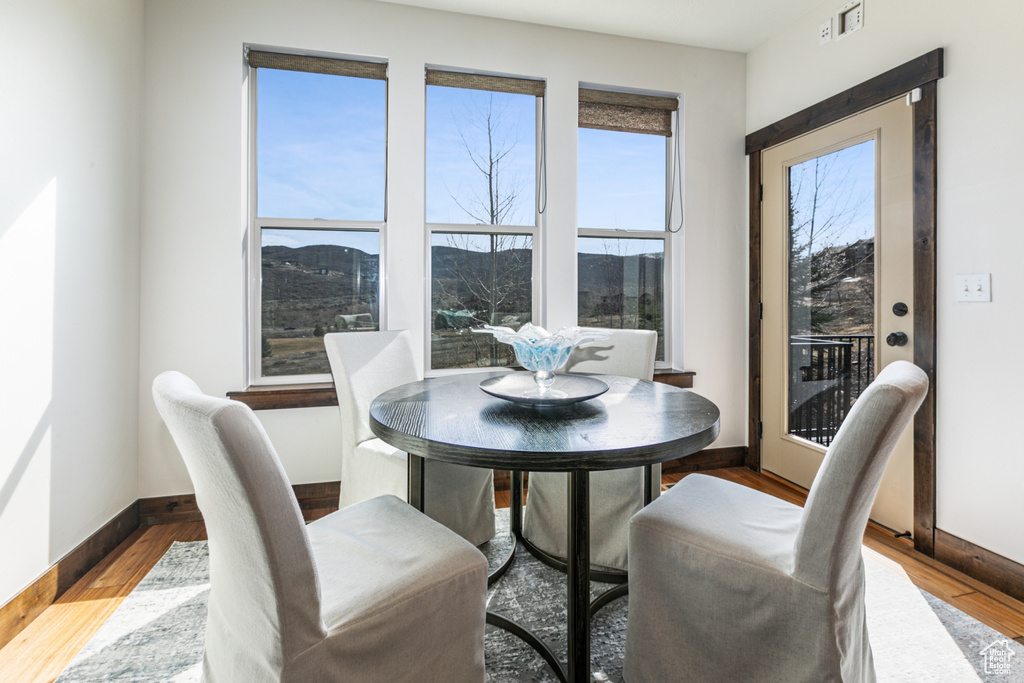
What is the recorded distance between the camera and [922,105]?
2.31 meters

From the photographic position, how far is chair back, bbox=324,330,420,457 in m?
2.21

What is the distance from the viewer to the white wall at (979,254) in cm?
199

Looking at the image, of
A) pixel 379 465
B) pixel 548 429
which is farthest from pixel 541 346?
pixel 379 465

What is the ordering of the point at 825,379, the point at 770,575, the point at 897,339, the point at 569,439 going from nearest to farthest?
the point at 770,575, the point at 569,439, the point at 897,339, the point at 825,379

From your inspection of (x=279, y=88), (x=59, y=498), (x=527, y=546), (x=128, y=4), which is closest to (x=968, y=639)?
(x=527, y=546)

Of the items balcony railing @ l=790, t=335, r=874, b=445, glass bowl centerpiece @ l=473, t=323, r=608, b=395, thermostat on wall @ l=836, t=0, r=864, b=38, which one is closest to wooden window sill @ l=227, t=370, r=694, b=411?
glass bowl centerpiece @ l=473, t=323, r=608, b=395

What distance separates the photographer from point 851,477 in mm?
1099

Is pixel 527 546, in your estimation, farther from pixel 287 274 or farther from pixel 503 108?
pixel 503 108

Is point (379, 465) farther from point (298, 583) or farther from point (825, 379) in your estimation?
point (825, 379)

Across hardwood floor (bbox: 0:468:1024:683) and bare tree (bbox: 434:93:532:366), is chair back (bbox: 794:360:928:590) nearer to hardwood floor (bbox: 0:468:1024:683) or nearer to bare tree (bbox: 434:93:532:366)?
hardwood floor (bbox: 0:468:1024:683)

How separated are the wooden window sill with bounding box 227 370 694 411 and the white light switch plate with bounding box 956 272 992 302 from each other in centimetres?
288

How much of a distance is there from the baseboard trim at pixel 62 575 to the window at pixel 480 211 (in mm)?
1671

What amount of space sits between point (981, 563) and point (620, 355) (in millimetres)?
1623

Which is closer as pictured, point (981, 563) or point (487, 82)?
point (981, 563)
